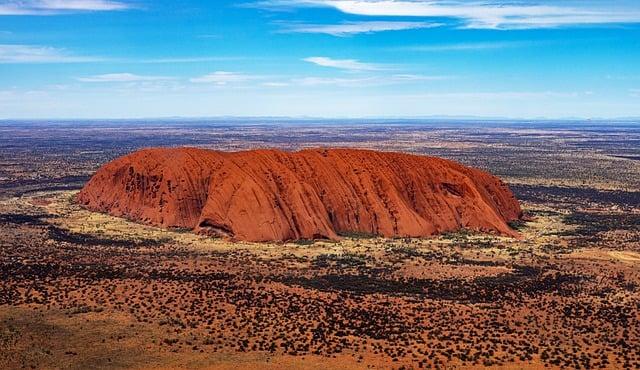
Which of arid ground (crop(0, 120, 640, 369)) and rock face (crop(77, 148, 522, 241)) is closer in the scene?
arid ground (crop(0, 120, 640, 369))

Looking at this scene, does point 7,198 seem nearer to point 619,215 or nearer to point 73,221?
point 73,221

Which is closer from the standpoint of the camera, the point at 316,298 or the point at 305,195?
the point at 316,298

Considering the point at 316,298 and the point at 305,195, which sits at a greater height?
the point at 305,195

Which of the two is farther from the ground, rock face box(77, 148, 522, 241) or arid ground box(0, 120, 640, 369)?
rock face box(77, 148, 522, 241)
